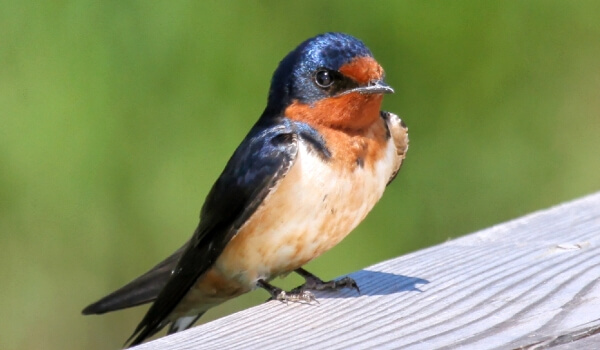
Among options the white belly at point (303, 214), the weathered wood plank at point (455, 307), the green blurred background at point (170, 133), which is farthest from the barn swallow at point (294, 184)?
the green blurred background at point (170, 133)

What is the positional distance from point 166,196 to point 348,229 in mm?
1433

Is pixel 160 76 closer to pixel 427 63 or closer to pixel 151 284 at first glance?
pixel 427 63

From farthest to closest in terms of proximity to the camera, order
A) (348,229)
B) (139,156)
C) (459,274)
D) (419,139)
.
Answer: (419,139)
(139,156)
(348,229)
(459,274)

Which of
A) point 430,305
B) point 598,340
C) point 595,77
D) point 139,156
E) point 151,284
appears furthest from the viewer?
point 595,77

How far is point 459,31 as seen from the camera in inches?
169

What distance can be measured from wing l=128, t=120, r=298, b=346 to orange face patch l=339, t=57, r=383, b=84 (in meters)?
0.18

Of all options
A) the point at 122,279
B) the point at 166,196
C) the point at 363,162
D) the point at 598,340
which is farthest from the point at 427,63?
the point at 598,340

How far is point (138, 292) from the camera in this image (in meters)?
2.70

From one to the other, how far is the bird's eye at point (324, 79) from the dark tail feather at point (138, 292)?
56 cm

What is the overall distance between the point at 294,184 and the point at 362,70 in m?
0.30

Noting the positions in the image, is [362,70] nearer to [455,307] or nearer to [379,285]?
[379,285]

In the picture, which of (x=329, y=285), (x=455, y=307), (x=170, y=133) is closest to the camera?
(x=455, y=307)

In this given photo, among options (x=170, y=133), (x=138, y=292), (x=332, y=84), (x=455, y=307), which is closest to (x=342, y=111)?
(x=332, y=84)

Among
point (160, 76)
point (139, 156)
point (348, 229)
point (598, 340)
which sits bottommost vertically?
point (598, 340)
